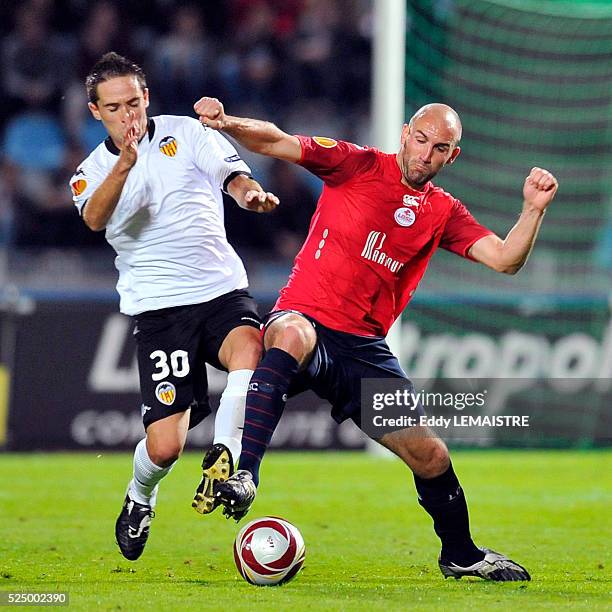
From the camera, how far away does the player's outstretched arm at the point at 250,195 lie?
17.6ft

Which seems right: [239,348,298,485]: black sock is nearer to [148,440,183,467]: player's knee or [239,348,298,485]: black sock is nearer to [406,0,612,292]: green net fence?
[148,440,183,467]: player's knee

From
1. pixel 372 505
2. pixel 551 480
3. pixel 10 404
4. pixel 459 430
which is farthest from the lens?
pixel 459 430

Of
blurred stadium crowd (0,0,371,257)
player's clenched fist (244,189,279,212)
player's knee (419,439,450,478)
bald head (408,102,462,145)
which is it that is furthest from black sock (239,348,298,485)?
blurred stadium crowd (0,0,371,257)

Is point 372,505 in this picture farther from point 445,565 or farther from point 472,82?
point 472,82

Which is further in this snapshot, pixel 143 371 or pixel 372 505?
pixel 372 505

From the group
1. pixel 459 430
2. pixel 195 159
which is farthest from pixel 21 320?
pixel 195 159

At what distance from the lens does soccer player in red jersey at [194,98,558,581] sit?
552cm

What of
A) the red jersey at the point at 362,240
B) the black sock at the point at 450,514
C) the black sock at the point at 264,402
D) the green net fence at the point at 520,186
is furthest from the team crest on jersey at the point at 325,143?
the green net fence at the point at 520,186

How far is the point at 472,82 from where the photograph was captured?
511 inches

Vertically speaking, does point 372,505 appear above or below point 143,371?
below

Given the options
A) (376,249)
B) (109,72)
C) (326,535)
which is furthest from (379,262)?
(326,535)

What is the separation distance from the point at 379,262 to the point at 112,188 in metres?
1.27

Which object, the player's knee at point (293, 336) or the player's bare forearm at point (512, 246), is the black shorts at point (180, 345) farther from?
the player's bare forearm at point (512, 246)

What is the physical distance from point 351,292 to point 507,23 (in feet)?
25.9
